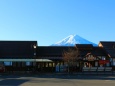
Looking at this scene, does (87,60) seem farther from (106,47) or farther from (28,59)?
(28,59)

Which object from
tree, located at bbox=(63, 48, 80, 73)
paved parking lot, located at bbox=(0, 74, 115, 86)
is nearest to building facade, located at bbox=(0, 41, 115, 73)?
tree, located at bbox=(63, 48, 80, 73)

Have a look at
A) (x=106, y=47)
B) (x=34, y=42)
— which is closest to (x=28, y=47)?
(x=34, y=42)

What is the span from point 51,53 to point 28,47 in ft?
17.6

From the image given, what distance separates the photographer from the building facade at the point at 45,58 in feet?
220

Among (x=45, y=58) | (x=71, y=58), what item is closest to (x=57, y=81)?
(x=71, y=58)

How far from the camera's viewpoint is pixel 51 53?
230 feet

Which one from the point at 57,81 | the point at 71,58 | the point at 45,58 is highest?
the point at 45,58

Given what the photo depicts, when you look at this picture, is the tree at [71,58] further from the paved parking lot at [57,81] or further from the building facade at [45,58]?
the paved parking lot at [57,81]

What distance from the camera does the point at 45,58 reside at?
6819 cm

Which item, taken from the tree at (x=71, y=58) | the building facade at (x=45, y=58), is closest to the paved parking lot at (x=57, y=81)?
the tree at (x=71, y=58)

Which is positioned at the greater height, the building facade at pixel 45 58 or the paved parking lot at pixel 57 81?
the building facade at pixel 45 58

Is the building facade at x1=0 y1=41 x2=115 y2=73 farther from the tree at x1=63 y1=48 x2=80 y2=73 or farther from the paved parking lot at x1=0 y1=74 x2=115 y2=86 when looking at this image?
the paved parking lot at x1=0 y1=74 x2=115 y2=86

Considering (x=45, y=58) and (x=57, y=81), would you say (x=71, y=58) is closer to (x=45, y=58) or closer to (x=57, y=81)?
(x=45, y=58)

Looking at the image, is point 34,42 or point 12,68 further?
point 34,42
